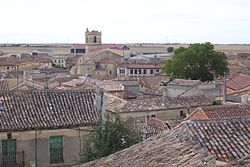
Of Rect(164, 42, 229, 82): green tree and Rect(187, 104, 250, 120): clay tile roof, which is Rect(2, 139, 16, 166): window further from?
Rect(164, 42, 229, 82): green tree

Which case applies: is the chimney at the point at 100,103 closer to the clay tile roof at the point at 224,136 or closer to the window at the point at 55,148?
the window at the point at 55,148

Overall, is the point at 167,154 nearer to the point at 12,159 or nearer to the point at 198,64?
the point at 12,159

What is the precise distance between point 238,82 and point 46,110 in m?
37.0

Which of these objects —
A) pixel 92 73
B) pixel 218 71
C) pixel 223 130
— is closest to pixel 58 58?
pixel 92 73

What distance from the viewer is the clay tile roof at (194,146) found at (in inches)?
362

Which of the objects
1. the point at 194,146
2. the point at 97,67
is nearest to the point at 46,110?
the point at 194,146

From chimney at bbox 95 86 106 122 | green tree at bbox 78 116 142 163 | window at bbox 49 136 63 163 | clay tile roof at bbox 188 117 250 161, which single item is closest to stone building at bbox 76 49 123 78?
chimney at bbox 95 86 106 122

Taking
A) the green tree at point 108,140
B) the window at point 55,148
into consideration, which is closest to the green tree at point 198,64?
the window at point 55,148

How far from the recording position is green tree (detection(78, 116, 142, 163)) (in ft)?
57.7

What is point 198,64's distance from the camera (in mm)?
61562

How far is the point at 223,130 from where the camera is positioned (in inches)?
413

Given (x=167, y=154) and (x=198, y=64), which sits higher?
(x=167, y=154)

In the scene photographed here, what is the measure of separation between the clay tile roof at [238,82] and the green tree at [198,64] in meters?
4.64

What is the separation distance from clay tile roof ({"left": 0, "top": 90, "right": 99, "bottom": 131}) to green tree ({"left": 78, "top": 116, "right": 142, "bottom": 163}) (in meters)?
2.43
